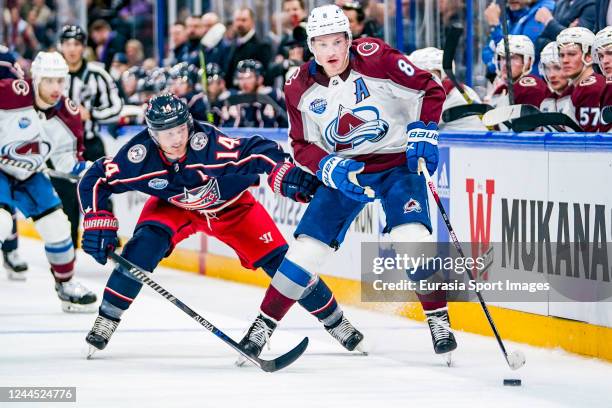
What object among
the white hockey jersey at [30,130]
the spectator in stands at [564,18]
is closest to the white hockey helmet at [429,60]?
the spectator in stands at [564,18]

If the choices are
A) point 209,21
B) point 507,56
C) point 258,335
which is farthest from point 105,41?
point 258,335

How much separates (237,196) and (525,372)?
1595 mm

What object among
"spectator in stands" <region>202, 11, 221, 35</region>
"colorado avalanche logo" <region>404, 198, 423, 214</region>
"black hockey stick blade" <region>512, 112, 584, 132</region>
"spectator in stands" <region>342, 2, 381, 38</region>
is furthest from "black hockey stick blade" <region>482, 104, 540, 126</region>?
"spectator in stands" <region>202, 11, 221, 35</region>

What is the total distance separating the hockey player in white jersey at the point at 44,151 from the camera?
8305mm

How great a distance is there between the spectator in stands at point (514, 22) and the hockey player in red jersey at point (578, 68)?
87 centimetres

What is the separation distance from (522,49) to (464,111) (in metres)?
0.51

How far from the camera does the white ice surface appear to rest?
216 inches

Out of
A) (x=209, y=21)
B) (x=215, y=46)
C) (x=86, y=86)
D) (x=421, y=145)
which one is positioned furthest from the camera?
(x=209, y=21)

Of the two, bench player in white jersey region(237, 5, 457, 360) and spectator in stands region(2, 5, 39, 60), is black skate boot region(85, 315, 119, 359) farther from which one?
spectator in stands region(2, 5, 39, 60)

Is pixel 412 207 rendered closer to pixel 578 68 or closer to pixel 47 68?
pixel 578 68

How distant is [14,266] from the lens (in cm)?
1023

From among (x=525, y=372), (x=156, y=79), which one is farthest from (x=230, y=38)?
(x=525, y=372)

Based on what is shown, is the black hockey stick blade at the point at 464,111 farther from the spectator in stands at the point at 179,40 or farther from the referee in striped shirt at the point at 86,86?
the spectator in stands at the point at 179,40

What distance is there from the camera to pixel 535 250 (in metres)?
6.84
